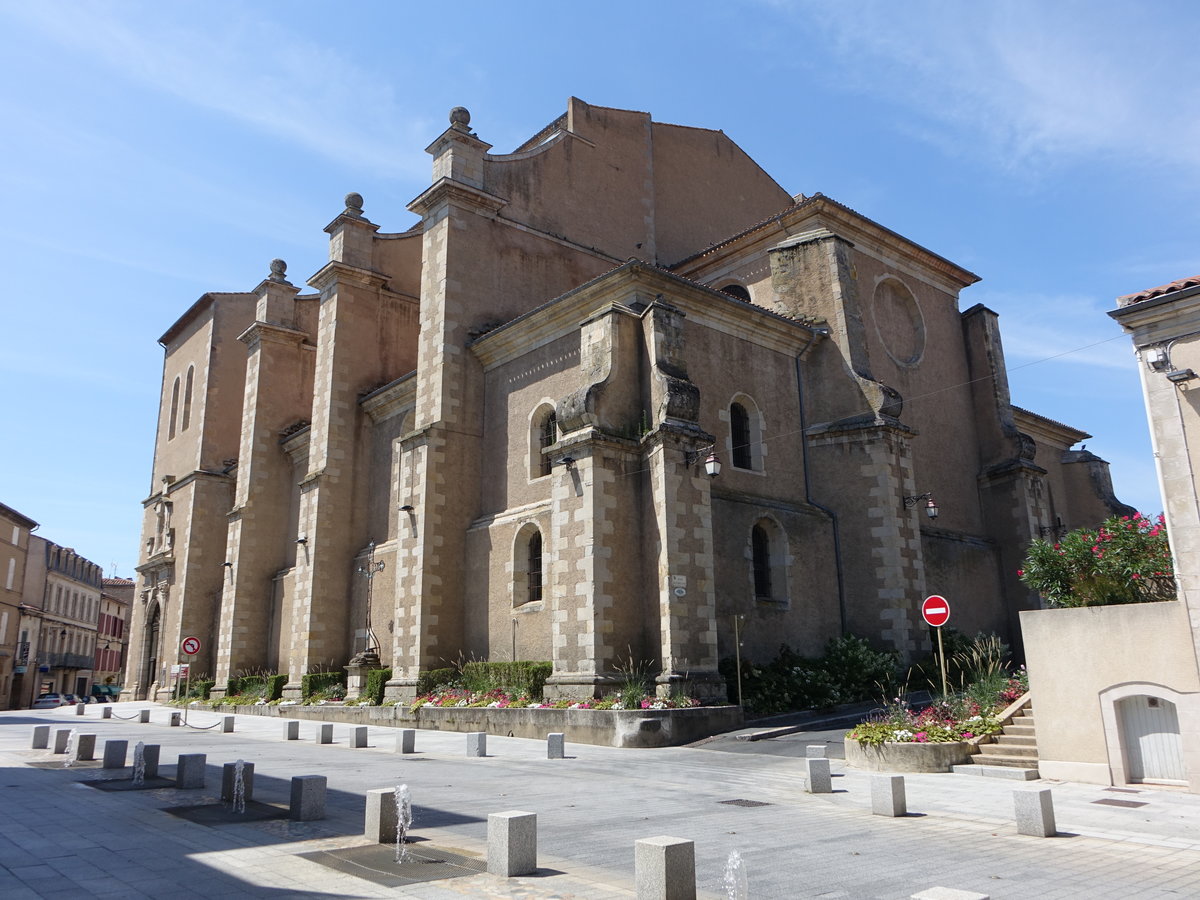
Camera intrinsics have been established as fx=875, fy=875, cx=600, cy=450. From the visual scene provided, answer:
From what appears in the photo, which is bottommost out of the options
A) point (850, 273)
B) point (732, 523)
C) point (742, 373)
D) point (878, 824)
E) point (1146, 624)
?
point (878, 824)

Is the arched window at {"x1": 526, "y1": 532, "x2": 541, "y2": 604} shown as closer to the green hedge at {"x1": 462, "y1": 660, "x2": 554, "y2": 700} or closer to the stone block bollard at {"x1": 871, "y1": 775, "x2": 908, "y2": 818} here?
the green hedge at {"x1": 462, "y1": 660, "x2": 554, "y2": 700}

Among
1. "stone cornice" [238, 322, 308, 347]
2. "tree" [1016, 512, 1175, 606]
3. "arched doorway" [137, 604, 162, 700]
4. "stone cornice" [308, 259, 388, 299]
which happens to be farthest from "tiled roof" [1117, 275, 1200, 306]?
"arched doorway" [137, 604, 162, 700]

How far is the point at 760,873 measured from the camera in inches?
265

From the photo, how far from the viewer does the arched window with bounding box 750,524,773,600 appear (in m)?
20.5

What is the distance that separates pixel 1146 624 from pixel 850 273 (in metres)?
14.6

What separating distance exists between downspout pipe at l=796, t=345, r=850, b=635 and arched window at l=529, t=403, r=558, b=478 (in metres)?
6.56

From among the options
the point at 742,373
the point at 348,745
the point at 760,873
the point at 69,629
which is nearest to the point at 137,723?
the point at 348,745

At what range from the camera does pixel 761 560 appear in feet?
68.5

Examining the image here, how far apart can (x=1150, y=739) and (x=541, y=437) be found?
14507 millimetres

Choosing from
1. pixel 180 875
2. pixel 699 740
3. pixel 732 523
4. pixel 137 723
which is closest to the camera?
pixel 180 875

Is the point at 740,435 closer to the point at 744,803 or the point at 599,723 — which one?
the point at 599,723

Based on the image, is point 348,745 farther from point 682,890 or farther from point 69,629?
point 69,629

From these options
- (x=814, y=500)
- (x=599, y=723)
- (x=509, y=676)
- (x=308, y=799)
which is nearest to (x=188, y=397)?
(x=509, y=676)

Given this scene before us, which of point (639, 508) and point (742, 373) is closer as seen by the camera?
point (639, 508)
